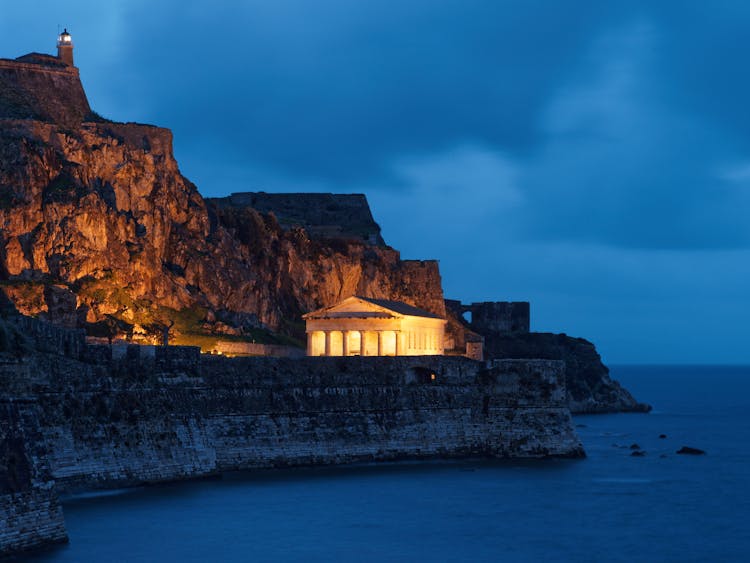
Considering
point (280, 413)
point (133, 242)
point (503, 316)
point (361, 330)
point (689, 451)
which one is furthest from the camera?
point (503, 316)

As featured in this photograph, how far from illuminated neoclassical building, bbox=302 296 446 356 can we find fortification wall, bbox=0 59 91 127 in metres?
31.3

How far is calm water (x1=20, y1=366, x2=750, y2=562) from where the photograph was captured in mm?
47312

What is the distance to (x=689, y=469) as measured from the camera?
255 ft

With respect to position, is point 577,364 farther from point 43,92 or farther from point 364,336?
point 364,336

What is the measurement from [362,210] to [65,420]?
102m

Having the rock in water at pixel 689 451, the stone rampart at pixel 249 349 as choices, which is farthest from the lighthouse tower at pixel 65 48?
the rock in water at pixel 689 451

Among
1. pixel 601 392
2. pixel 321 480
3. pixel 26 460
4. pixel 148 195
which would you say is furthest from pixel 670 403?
pixel 26 460

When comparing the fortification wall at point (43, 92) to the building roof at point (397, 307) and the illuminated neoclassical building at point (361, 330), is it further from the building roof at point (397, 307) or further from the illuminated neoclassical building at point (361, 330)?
the building roof at point (397, 307)

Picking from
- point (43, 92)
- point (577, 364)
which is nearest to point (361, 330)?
point (43, 92)

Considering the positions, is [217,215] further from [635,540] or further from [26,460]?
[26,460]

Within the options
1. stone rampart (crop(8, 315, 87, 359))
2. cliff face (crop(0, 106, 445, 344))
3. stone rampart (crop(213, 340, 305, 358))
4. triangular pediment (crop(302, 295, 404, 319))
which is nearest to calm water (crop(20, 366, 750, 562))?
stone rampart (crop(8, 315, 87, 359))

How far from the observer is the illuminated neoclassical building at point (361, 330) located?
88.8m

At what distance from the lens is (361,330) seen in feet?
292

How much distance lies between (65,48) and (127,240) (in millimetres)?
24696
